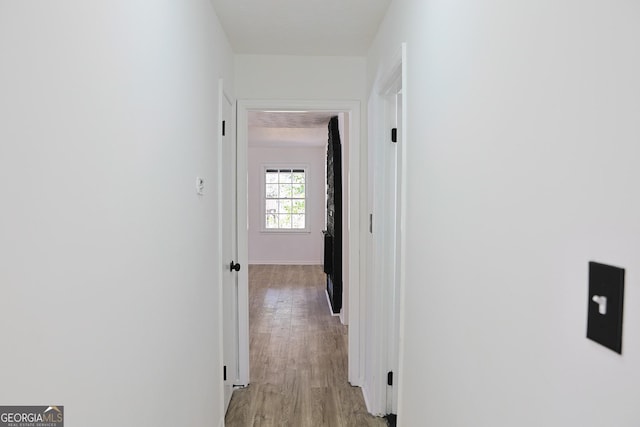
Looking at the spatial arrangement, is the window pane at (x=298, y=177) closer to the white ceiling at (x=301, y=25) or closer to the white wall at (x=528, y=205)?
the white ceiling at (x=301, y=25)

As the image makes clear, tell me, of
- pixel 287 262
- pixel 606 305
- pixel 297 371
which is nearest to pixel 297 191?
pixel 287 262

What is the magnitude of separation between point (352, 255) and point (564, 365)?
262 cm

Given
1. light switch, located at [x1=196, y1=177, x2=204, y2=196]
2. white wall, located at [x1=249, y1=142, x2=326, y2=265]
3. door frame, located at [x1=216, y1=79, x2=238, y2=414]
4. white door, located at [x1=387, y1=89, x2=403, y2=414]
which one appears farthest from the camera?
white wall, located at [x1=249, y1=142, x2=326, y2=265]

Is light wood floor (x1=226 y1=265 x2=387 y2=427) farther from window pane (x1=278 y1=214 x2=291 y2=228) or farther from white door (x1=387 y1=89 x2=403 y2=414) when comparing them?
window pane (x1=278 y1=214 x2=291 y2=228)

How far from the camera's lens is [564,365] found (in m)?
0.82

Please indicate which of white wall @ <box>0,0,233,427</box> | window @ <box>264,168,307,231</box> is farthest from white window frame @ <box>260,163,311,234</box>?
white wall @ <box>0,0,233,427</box>

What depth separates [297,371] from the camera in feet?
12.3

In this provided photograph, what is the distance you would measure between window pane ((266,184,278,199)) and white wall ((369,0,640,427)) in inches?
303

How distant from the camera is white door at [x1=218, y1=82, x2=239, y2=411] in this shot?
2840 mm

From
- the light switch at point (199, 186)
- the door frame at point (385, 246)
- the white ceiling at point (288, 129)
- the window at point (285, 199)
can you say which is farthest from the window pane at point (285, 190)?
the light switch at point (199, 186)

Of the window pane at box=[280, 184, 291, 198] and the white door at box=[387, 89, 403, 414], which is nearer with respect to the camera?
the white door at box=[387, 89, 403, 414]

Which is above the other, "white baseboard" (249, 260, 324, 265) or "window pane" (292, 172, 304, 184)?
"window pane" (292, 172, 304, 184)

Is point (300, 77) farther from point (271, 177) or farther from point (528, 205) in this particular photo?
point (271, 177)

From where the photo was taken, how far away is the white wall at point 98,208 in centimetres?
79
